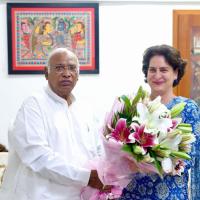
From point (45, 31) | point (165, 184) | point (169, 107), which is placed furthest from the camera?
point (45, 31)

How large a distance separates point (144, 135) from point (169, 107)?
0.42 metres

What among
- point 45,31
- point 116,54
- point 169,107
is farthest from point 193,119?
point 45,31

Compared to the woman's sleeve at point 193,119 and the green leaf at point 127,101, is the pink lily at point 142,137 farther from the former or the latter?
the woman's sleeve at point 193,119

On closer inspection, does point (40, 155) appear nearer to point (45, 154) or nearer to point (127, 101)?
point (45, 154)

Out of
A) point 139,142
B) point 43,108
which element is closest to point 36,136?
point 43,108

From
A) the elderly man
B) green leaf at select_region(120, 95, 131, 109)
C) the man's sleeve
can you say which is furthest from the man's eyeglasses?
green leaf at select_region(120, 95, 131, 109)

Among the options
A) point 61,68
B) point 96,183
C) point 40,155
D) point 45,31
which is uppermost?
point 45,31

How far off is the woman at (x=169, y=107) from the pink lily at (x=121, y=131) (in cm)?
28

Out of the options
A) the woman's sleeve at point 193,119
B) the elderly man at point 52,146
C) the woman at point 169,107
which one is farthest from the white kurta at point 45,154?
the woman's sleeve at point 193,119

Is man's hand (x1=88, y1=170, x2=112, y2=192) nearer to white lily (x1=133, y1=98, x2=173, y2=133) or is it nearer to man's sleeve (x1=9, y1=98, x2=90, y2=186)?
man's sleeve (x1=9, y1=98, x2=90, y2=186)

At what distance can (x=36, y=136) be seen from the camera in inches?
58.1

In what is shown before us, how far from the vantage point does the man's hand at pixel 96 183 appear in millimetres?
1490

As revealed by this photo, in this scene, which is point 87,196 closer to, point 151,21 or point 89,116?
point 89,116

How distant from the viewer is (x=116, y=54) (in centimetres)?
301
